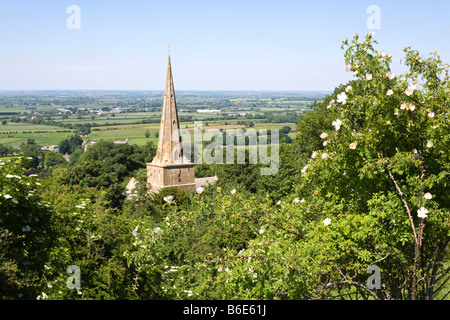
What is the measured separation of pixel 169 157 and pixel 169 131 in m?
3.44

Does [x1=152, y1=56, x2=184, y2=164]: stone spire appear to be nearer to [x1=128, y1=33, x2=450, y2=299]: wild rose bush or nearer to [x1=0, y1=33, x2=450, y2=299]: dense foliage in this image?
[x1=0, y1=33, x2=450, y2=299]: dense foliage

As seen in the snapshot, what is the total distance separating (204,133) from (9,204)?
134052 mm

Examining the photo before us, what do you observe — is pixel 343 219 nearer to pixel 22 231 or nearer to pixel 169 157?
pixel 22 231

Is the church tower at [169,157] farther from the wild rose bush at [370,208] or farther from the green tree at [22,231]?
the wild rose bush at [370,208]

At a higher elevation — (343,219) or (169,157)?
(343,219)

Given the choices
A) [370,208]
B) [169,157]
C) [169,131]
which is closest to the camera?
[370,208]

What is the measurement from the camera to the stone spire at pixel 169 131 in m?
53.0

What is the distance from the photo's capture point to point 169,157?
55.3 m

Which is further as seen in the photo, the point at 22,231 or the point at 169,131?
the point at 169,131

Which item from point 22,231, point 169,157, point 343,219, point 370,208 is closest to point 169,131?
point 169,157

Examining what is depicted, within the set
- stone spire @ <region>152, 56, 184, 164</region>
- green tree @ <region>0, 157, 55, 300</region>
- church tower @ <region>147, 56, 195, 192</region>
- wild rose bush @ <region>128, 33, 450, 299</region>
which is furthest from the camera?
church tower @ <region>147, 56, 195, 192</region>

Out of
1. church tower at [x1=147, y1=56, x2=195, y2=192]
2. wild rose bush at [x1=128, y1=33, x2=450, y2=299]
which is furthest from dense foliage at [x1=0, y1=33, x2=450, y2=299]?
church tower at [x1=147, y1=56, x2=195, y2=192]

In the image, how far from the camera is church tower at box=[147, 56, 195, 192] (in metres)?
53.2

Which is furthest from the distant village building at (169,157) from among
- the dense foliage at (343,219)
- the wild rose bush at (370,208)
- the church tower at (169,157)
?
the wild rose bush at (370,208)
